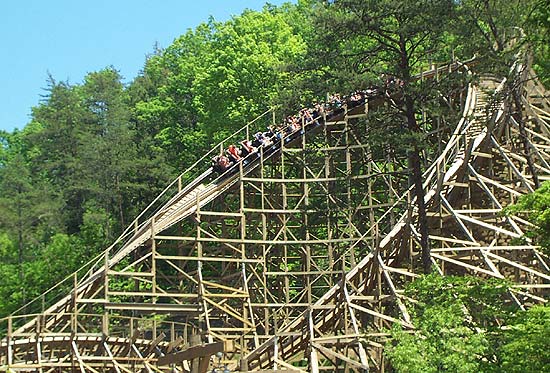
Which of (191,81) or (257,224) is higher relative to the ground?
(191,81)

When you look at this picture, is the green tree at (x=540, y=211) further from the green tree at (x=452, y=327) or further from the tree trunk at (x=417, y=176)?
the tree trunk at (x=417, y=176)

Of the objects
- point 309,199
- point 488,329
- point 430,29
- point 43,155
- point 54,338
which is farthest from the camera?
point 43,155

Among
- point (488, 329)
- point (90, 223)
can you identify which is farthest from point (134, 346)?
point (90, 223)

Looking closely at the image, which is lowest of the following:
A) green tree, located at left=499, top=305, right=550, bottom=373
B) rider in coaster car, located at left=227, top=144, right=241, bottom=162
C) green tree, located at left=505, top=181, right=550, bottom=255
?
green tree, located at left=499, top=305, right=550, bottom=373

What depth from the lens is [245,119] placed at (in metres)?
45.1

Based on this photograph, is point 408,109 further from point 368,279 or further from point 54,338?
point 54,338

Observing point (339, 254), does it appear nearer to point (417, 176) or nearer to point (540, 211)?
point (417, 176)

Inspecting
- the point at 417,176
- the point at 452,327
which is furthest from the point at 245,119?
the point at 452,327

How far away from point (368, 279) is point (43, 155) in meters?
43.0

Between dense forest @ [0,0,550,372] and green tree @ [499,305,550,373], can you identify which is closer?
green tree @ [499,305,550,373]

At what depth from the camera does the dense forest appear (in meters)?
17.7

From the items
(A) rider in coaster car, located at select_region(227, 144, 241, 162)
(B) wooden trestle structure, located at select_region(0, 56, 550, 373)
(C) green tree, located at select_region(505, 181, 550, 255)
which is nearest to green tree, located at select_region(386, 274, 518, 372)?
(B) wooden trestle structure, located at select_region(0, 56, 550, 373)

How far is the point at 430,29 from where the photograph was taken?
21.6m

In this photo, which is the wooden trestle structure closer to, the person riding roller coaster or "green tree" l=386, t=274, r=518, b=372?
the person riding roller coaster
